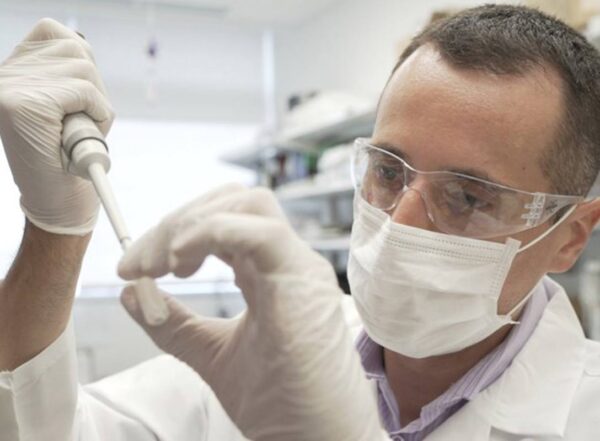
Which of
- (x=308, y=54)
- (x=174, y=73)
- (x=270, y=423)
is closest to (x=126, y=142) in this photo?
(x=174, y=73)

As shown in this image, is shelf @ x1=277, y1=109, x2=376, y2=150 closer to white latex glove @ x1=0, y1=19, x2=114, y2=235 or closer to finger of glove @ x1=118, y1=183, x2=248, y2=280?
white latex glove @ x1=0, y1=19, x2=114, y2=235

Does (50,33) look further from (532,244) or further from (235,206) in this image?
(532,244)

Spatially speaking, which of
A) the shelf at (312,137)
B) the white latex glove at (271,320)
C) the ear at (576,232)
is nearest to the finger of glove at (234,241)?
the white latex glove at (271,320)

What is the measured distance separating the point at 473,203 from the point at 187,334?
589 mm

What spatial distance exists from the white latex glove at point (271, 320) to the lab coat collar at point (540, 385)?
1.49 ft

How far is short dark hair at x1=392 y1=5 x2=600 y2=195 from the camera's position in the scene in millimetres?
1092

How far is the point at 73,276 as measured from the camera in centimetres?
98

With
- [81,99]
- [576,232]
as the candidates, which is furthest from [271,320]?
[576,232]

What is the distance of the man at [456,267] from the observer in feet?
3.24

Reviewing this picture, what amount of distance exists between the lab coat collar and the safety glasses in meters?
0.21

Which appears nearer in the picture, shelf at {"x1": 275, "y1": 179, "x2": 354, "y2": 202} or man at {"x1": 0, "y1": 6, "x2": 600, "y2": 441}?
man at {"x1": 0, "y1": 6, "x2": 600, "y2": 441}

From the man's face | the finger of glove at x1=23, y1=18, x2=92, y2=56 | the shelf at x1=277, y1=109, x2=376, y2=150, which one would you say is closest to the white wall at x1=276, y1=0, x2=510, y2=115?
the shelf at x1=277, y1=109, x2=376, y2=150

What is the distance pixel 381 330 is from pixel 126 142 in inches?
152

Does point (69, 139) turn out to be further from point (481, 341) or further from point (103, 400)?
point (481, 341)
